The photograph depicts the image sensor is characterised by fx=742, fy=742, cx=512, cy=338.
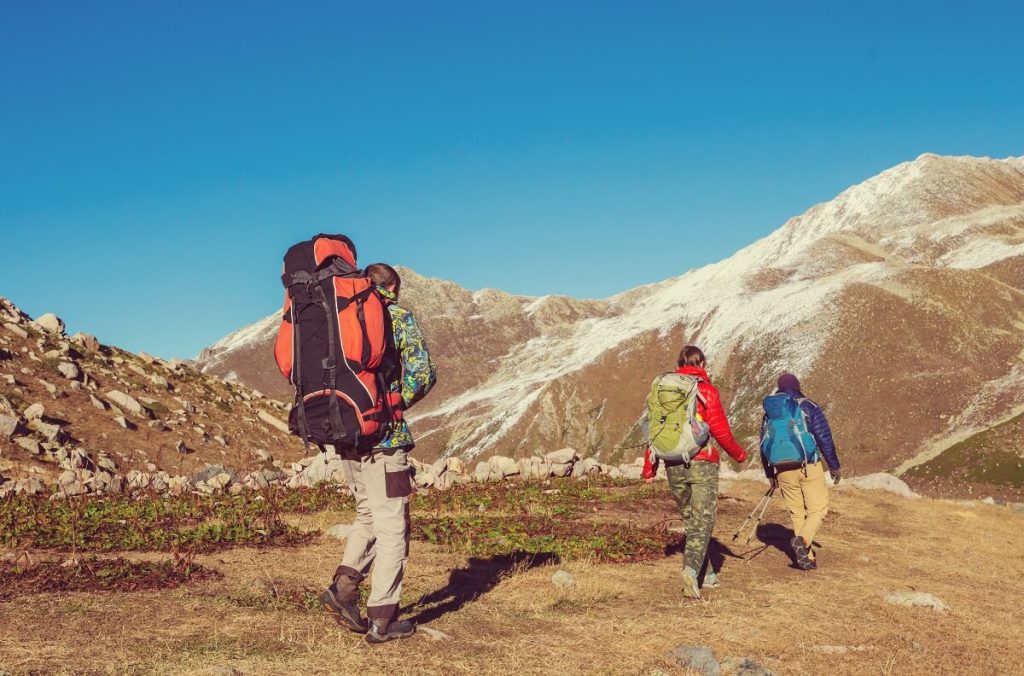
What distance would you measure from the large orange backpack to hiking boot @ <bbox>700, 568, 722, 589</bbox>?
5.89 metres

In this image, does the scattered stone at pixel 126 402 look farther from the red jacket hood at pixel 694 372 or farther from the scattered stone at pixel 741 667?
the scattered stone at pixel 741 667

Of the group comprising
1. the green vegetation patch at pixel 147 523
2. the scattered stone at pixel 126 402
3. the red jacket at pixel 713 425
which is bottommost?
the green vegetation patch at pixel 147 523

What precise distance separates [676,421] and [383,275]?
4.64 m

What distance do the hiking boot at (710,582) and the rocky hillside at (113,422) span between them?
40.6 feet

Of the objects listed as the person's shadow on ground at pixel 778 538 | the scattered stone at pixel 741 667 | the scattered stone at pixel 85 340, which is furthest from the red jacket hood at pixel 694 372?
the scattered stone at pixel 85 340

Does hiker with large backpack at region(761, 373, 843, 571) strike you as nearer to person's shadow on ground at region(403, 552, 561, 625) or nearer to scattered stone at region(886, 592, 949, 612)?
scattered stone at region(886, 592, 949, 612)

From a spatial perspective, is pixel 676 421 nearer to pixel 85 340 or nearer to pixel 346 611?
pixel 346 611

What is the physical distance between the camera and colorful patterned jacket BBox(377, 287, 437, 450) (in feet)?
23.1

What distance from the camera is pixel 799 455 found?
41.5ft

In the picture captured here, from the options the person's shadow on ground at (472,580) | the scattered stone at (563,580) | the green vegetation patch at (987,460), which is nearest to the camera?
the person's shadow on ground at (472,580)

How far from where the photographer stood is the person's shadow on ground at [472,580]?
841 cm

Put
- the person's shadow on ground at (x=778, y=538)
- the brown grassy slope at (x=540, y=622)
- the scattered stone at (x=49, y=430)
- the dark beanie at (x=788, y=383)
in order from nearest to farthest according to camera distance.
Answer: the brown grassy slope at (x=540, y=622), the dark beanie at (x=788, y=383), the person's shadow on ground at (x=778, y=538), the scattered stone at (x=49, y=430)

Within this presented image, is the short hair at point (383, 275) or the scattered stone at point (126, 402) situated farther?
the scattered stone at point (126, 402)

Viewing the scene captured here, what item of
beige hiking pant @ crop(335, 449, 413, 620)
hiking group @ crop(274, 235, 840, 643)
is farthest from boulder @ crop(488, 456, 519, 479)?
beige hiking pant @ crop(335, 449, 413, 620)
